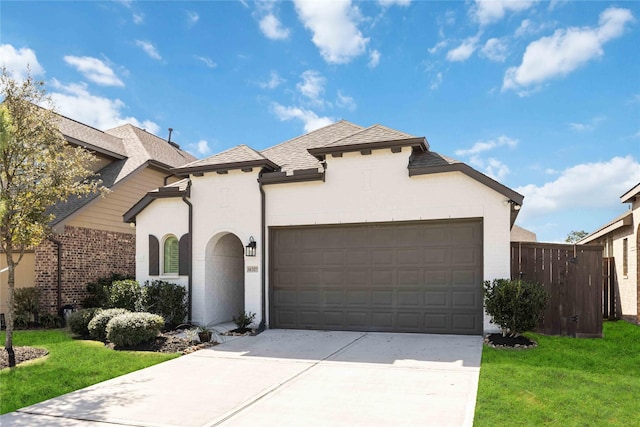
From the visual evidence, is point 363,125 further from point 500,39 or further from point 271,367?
point 271,367

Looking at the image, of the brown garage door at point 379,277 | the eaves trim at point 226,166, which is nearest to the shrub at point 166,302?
A: the brown garage door at point 379,277

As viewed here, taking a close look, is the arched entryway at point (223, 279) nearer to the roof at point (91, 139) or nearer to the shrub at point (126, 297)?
the shrub at point (126, 297)

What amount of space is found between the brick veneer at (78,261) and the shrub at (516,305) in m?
12.8

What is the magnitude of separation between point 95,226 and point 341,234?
9314 mm

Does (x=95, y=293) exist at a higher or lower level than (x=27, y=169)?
lower

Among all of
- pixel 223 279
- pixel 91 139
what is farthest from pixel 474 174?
pixel 91 139

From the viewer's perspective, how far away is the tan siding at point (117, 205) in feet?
53.0

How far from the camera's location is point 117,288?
1309 cm

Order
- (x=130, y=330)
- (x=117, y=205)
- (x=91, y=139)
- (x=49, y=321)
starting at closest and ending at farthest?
(x=130, y=330) → (x=49, y=321) → (x=117, y=205) → (x=91, y=139)

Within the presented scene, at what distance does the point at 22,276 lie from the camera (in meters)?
14.9

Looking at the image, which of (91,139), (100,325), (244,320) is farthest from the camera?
(91,139)

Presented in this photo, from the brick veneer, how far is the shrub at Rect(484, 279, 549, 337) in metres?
12.8

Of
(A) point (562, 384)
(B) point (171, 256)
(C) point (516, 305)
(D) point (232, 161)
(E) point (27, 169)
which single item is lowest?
(A) point (562, 384)

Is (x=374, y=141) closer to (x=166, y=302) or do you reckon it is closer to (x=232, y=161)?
(x=232, y=161)
